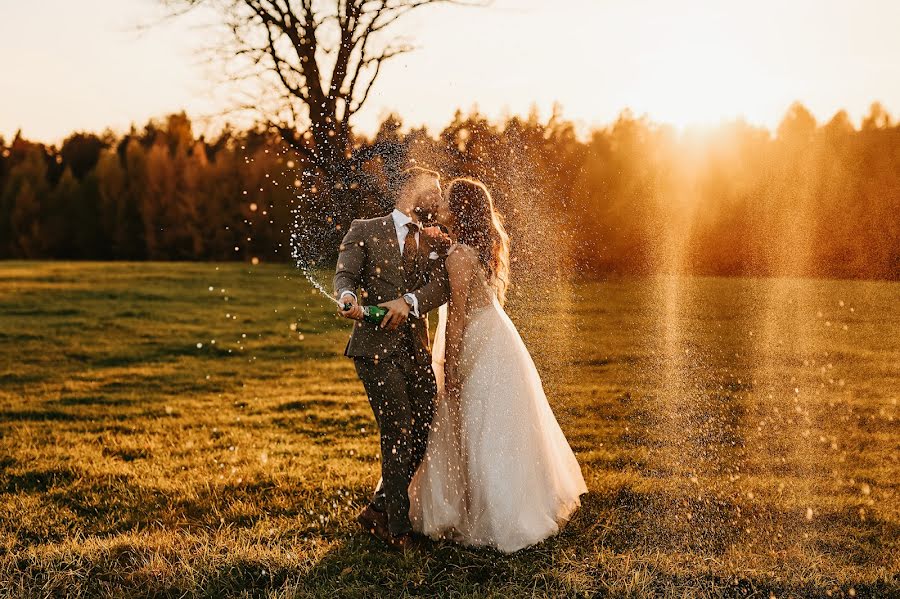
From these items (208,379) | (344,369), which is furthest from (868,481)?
(208,379)

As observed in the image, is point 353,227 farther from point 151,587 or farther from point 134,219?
point 134,219

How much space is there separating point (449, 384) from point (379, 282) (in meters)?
0.84

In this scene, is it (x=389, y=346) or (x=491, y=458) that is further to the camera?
(x=491, y=458)

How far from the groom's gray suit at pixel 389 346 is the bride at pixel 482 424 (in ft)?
0.85

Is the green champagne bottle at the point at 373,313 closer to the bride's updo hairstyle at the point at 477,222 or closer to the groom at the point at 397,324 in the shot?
the groom at the point at 397,324

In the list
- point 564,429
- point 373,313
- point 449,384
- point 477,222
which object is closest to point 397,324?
point 373,313

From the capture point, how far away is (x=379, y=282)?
15.8 ft

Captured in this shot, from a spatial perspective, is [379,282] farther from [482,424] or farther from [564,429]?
[564,429]

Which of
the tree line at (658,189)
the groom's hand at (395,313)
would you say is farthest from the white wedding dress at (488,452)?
the tree line at (658,189)

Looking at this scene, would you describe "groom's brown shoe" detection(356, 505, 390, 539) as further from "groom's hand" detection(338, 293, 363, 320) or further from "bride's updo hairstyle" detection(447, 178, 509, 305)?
"bride's updo hairstyle" detection(447, 178, 509, 305)

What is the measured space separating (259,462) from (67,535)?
2.26 meters

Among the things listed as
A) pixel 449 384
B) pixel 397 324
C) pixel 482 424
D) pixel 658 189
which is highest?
pixel 658 189

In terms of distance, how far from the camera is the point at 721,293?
62.3 feet

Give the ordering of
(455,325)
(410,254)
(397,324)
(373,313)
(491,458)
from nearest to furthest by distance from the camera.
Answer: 1. (373,313)
2. (397,324)
3. (410,254)
4. (491,458)
5. (455,325)
